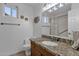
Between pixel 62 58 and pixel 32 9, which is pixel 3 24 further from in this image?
pixel 62 58

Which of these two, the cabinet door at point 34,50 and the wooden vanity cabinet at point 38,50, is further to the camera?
the cabinet door at point 34,50

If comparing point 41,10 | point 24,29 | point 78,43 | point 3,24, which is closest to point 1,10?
point 3,24

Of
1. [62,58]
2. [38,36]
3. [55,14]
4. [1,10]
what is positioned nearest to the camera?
[62,58]

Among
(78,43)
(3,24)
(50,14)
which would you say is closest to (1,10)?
(3,24)

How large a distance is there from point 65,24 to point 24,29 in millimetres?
667

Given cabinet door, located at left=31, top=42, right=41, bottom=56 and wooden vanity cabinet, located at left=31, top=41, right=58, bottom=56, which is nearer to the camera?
wooden vanity cabinet, located at left=31, top=41, right=58, bottom=56

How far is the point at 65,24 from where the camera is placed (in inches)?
64.9

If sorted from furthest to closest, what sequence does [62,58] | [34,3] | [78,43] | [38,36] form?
[38,36] → [34,3] → [78,43] → [62,58]

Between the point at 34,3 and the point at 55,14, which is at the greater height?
the point at 34,3

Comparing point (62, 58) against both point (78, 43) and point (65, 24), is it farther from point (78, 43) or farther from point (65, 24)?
point (65, 24)

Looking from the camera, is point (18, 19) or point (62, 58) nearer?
point (62, 58)

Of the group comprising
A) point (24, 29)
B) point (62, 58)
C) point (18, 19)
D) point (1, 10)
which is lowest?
point (62, 58)

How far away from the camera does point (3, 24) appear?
61.5 inches

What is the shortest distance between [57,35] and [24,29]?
0.61 meters
